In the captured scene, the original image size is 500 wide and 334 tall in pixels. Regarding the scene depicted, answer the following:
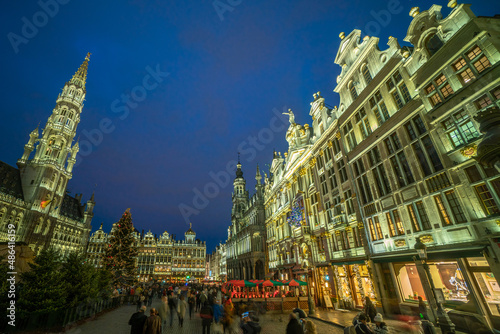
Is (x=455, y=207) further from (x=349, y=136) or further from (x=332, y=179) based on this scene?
(x=332, y=179)

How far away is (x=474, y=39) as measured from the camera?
38.4ft

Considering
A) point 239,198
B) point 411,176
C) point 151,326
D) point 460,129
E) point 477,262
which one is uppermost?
point 239,198

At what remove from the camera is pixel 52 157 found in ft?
189

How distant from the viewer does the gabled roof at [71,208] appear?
75.7 m

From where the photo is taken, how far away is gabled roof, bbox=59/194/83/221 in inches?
2981

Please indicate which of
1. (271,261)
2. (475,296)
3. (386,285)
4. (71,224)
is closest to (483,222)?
(475,296)

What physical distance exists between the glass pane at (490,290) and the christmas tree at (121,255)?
35.8 m

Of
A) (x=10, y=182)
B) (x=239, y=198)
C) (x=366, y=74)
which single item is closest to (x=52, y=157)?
(x=10, y=182)

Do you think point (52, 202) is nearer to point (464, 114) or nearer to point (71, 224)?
point (71, 224)

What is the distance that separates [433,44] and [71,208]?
106828 millimetres

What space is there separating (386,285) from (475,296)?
20.8ft

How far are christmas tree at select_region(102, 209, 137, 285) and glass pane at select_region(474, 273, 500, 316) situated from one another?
117 ft

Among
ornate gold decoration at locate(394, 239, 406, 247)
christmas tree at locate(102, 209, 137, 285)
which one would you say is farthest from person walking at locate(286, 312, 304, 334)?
christmas tree at locate(102, 209, 137, 285)

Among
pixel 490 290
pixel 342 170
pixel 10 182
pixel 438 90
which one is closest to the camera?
pixel 490 290
